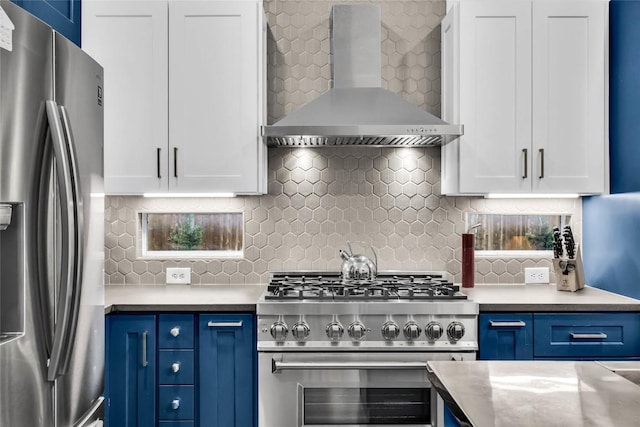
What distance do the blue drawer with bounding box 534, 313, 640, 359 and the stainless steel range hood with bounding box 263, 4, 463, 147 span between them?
38.0 inches

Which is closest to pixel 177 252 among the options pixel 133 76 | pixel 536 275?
pixel 133 76

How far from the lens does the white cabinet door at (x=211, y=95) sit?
2.62 metres

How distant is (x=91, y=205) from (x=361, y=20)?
68.9 inches

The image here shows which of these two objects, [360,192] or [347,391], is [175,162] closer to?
[360,192]

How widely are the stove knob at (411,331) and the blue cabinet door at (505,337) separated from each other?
29 cm

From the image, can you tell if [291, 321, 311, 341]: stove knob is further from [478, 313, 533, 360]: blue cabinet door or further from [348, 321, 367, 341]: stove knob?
[478, 313, 533, 360]: blue cabinet door

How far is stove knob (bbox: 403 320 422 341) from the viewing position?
89.7 inches

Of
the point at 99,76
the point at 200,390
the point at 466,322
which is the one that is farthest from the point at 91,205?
the point at 466,322

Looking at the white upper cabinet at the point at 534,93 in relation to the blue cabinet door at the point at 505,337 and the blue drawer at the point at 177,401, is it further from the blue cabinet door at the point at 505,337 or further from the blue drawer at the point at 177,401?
the blue drawer at the point at 177,401

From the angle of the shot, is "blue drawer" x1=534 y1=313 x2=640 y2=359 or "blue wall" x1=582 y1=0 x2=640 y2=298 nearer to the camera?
"blue drawer" x1=534 y1=313 x2=640 y2=359

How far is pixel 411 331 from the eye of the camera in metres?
2.28

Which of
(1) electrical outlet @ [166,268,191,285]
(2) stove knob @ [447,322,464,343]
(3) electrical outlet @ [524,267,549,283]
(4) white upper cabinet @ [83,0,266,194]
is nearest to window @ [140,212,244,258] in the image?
(1) electrical outlet @ [166,268,191,285]

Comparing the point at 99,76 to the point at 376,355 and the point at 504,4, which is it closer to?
the point at 376,355

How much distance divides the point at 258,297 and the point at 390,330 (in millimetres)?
651
